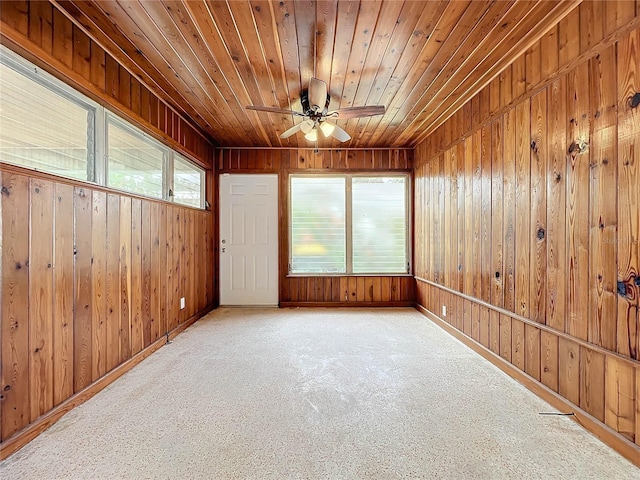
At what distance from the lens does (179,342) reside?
291cm

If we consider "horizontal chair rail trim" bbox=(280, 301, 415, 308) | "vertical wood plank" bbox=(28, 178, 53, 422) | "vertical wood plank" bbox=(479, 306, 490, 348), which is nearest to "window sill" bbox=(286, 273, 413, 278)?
"horizontal chair rail trim" bbox=(280, 301, 415, 308)

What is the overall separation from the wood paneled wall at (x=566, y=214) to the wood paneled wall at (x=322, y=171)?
1.59 metres

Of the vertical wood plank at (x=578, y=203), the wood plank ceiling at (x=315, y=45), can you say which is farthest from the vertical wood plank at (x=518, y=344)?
the wood plank ceiling at (x=315, y=45)

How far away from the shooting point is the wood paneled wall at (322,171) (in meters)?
4.36

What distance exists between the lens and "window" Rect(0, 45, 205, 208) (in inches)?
59.1

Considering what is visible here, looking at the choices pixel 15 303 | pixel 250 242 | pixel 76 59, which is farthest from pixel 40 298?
pixel 250 242

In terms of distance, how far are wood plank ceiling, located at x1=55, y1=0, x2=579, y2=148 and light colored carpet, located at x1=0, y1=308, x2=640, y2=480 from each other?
252cm

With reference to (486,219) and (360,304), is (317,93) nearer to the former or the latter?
(486,219)

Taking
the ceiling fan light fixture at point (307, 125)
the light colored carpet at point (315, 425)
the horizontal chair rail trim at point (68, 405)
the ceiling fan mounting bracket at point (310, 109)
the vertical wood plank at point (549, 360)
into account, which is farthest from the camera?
the ceiling fan light fixture at point (307, 125)

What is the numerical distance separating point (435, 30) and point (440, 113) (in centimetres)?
144

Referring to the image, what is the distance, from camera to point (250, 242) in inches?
173

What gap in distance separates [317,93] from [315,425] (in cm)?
254

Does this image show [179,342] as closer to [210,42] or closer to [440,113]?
[210,42]

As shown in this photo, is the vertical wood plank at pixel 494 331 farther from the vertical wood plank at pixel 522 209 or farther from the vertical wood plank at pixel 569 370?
the vertical wood plank at pixel 569 370
